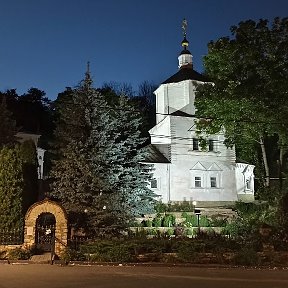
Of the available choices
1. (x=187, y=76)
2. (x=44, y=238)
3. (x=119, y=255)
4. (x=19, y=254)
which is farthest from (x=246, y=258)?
(x=187, y=76)

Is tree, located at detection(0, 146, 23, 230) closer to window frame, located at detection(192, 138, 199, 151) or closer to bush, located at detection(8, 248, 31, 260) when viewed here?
bush, located at detection(8, 248, 31, 260)

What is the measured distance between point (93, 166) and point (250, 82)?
14604mm

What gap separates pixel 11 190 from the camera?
21141mm

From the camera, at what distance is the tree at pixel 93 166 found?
23.9 m

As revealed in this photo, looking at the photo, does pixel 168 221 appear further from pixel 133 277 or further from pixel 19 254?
pixel 133 277

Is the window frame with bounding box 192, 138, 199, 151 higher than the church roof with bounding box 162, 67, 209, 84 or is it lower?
lower

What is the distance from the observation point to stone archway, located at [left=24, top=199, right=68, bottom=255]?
61.4 ft

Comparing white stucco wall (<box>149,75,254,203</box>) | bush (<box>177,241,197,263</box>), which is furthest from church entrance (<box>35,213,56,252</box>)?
white stucco wall (<box>149,75,254,203</box>)

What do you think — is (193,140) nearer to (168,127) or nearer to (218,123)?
(168,127)

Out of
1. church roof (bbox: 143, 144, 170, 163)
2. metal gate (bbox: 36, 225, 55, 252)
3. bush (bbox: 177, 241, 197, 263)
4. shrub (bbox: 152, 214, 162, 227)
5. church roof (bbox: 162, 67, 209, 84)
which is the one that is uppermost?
church roof (bbox: 162, 67, 209, 84)

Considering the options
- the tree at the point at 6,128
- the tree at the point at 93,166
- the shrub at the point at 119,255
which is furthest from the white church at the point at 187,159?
the shrub at the point at 119,255

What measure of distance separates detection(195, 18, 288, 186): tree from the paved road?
59.9ft

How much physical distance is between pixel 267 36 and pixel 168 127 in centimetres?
1169

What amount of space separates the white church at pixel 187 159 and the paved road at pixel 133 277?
22007 mm
